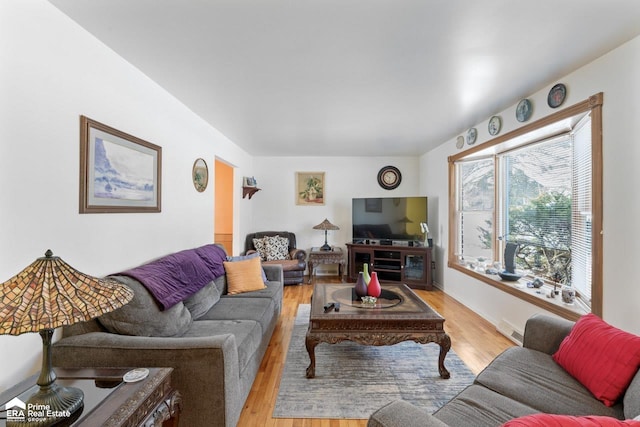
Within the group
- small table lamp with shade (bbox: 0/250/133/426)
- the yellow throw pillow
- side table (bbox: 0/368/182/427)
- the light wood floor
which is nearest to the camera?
small table lamp with shade (bbox: 0/250/133/426)

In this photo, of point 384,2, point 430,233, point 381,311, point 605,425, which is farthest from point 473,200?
point 605,425

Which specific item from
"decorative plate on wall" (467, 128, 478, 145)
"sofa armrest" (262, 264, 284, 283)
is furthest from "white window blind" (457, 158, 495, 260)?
"sofa armrest" (262, 264, 284, 283)

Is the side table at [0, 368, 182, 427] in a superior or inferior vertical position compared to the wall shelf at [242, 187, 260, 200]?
inferior

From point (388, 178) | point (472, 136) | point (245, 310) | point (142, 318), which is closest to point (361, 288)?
point (245, 310)

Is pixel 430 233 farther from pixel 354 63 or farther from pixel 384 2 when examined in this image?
pixel 384 2

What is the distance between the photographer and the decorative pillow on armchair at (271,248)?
4.78 meters

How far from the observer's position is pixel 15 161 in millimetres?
1255

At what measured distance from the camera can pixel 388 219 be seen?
15.9ft

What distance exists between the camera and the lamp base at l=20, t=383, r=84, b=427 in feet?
2.95

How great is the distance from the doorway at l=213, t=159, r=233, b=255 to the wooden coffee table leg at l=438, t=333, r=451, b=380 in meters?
3.78

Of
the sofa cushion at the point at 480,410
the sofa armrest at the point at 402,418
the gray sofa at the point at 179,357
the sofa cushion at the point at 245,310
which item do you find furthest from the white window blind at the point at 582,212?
the gray sofa at the point at 179,357

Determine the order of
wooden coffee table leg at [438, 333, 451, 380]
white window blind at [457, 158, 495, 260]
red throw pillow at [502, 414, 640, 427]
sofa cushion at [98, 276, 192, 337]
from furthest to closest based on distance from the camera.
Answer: white window blind at [457, 158, 495, 260]
wooden coffee table leg at [438, 333, 451, 380]
sofa cushion at [98, 276, 192, 337]
red throw pillow at [502, 414, 640, 427]

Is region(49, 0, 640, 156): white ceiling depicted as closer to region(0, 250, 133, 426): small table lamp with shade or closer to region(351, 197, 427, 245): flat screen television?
region(0, 250, 133, 426): small table lamp with shade

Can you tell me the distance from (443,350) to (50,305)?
90.6 inches
